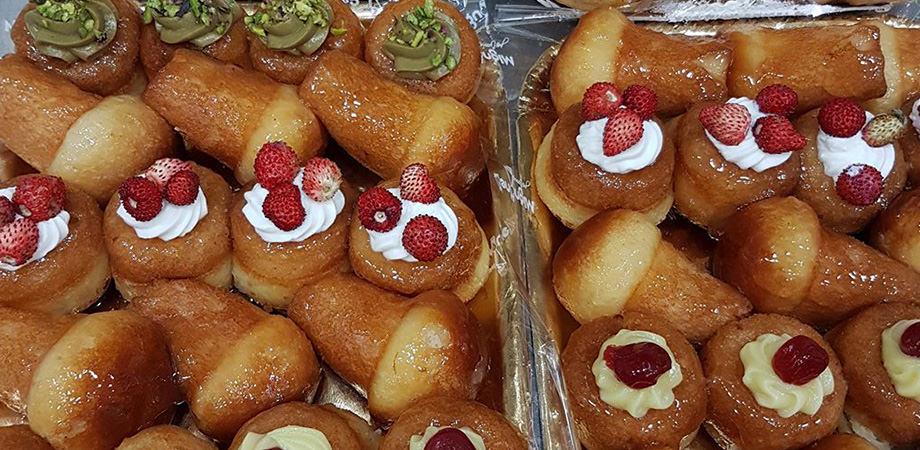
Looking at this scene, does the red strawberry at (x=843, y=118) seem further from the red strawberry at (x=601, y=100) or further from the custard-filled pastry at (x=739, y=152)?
the red strawberry at (x=601, y=100)

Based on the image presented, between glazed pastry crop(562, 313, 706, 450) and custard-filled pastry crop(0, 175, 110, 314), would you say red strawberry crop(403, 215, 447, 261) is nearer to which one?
glazed pastry crop(562, 313, 706, 450)

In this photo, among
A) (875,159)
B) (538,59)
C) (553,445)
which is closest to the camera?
(553,445)

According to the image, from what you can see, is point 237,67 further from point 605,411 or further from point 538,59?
point 605,411

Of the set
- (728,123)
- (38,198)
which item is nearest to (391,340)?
(38,198)

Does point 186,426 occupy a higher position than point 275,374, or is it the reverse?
point 275,374

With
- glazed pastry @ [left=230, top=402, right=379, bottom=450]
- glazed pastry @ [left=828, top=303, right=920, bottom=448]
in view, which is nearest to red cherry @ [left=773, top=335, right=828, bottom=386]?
glazed pastry @ [left=828, top=303, right=920, bottom=448]

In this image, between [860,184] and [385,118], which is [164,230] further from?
[860,184]

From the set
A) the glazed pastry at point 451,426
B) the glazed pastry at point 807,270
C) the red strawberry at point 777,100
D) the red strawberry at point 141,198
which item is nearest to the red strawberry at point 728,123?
the red strawberry at point 777,100

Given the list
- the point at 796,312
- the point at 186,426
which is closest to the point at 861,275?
the point at 796,312
